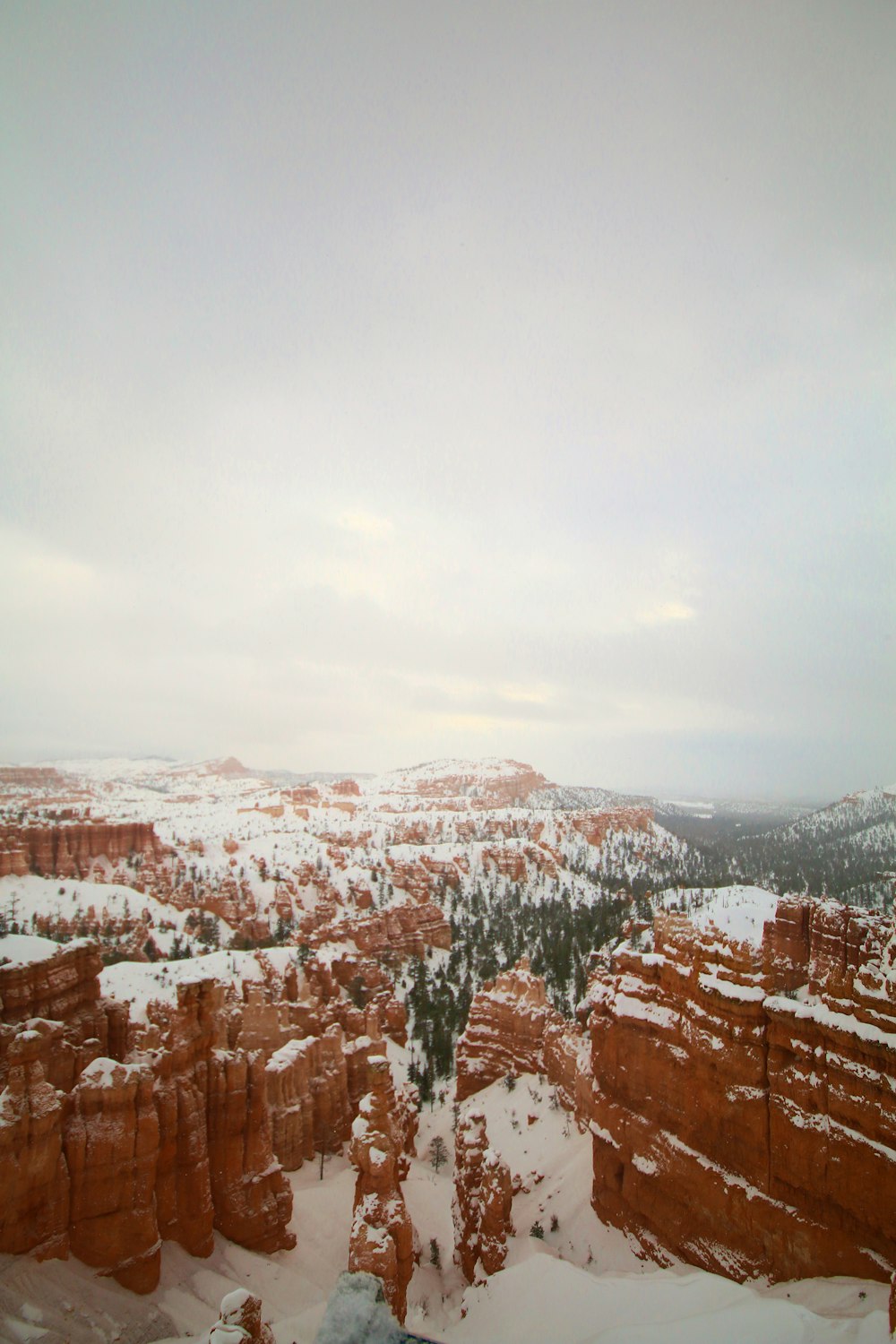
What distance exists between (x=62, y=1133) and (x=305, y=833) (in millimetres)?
123928

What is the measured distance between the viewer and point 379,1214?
14719mm

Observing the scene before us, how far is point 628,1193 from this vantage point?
17.2m

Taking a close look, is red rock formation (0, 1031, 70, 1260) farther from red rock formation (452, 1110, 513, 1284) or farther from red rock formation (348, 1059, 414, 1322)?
red rock formation (452, 1110, 513, 1284)

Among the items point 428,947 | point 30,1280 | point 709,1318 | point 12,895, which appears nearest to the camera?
point 709,1318

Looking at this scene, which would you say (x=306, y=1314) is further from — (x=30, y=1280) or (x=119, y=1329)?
(x=30, y=1280)

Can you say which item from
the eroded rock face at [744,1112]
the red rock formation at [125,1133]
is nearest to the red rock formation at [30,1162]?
the red rock formation at [125,1133]

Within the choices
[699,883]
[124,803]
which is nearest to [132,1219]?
[699,883]

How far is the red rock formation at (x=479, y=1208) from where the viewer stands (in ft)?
57.4

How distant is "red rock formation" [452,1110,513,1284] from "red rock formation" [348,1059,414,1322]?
295 cm

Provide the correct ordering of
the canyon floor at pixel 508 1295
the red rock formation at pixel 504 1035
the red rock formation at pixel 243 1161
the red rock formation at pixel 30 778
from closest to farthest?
the canyon floor at pixel 508 1295
the red rock formation at pixel 243 1161
the red rock formation at pixel 504 1035
the red rock formation at pixel 30 778

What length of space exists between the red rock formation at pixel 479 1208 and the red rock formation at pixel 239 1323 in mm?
8759

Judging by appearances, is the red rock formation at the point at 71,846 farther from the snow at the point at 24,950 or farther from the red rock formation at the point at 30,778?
the snow at the point at 24,950

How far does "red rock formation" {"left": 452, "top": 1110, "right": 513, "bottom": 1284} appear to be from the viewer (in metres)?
17.5

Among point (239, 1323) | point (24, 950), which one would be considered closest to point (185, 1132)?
point (239, 1323)
